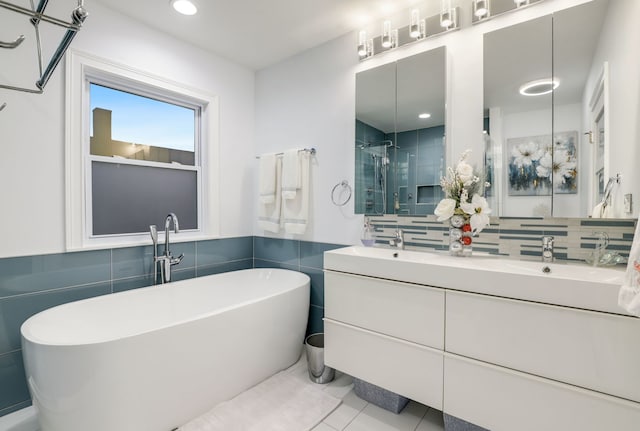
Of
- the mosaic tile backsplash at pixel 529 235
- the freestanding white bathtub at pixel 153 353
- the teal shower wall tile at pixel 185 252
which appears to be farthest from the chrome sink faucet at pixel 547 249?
the teal shower wall tile at pixel 185 252

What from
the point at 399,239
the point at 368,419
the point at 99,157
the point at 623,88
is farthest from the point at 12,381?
the point at 623,88

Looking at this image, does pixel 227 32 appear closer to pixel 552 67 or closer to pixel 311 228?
pixel 311 228

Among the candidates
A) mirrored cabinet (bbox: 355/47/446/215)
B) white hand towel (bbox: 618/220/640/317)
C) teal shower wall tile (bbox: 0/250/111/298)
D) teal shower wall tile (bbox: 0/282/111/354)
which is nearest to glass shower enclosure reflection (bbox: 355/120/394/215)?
mirrored cabinet (bbox: 355/47/446/215)

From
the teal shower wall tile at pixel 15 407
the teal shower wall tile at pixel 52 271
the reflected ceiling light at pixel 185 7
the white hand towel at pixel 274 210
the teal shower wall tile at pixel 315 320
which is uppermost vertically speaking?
the reflected ceiling light at pixel 185 7

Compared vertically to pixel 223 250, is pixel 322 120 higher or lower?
higher

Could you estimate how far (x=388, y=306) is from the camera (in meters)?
1.77

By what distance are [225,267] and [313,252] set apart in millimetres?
904

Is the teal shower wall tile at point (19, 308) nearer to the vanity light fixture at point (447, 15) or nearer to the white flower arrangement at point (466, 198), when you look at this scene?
the white flower arrangement at point (466, 198)

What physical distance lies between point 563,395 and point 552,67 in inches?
63.2

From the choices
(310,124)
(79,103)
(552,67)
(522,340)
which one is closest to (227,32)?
(310,124)

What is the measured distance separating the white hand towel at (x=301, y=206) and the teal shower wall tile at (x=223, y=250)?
0.60 meters

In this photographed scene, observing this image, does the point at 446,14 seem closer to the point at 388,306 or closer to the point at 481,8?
the point at 481,8

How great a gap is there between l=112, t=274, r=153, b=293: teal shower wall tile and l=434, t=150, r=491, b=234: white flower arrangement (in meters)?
2.22

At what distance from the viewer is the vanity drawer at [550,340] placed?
3.83ft
